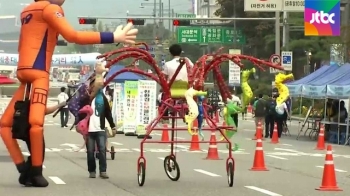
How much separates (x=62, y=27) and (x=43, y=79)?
865 millimetres

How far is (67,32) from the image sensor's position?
13875mm

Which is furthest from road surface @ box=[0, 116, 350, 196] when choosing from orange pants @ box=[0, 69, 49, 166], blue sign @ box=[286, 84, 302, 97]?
blue sign @ box=[286, 84, 302, 97]

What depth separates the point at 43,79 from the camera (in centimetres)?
1410

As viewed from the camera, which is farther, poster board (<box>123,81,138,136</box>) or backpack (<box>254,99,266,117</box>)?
backpack (<box>254,99,266,117</box>)

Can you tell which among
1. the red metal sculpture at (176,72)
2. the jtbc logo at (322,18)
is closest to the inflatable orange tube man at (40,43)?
the red metal sculpture at (176,72)

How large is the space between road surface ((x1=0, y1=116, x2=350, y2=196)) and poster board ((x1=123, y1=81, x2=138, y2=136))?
5.31 m

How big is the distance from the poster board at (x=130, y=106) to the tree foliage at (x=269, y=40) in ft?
81.2

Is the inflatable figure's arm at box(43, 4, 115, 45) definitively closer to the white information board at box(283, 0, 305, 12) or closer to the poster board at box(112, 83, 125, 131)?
the poster board at box(112, 83, 125, 131)

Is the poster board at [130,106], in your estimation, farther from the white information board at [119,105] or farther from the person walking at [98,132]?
the person walking at [98,132]

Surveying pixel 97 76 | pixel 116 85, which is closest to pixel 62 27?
pixel 97 76

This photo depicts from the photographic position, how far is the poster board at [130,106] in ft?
108

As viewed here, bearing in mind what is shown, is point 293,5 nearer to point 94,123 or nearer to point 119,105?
point 119,105

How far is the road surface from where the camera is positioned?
47.2 feet

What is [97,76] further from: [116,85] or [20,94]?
[116,85]
